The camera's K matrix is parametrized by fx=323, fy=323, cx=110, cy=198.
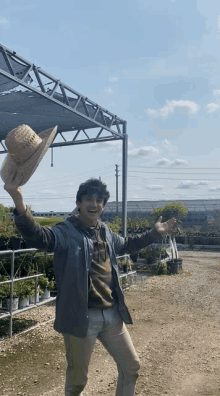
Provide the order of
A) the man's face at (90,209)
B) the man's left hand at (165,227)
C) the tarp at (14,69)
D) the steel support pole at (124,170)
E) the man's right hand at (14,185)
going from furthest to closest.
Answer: the steel support pole at (124,170)
the tarp at (14,69)
the man's left hand at (165,227)
the man's face at (90,209)
the man's right hand at (14,185)

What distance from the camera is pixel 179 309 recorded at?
575 centimetres

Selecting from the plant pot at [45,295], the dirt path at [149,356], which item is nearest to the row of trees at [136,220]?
the plant pot at [45,295]

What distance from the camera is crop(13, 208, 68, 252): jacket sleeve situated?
169 centimetres

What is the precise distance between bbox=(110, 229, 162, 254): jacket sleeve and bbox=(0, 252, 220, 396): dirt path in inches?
59.2

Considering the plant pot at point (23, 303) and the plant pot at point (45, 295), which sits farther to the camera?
the plant pot at point (45, 295)

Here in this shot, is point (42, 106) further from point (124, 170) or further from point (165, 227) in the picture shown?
point (165, 227)

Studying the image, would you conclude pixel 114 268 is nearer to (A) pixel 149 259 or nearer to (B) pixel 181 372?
(B) pixel 181 372

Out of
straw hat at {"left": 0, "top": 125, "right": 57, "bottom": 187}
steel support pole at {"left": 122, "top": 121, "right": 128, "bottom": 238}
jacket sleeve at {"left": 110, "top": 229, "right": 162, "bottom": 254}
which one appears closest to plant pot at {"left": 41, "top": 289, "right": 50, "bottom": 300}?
jacket sleeve at {"left": 110, "top": 229, "right": 162, "bottom": 254}

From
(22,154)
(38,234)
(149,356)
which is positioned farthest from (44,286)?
(22,154)

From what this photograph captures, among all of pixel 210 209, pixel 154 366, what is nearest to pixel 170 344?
pixel 154 366

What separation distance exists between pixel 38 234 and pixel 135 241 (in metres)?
0.89

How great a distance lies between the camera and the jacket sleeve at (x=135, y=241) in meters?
2.37

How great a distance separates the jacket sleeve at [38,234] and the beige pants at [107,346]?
1.56ft

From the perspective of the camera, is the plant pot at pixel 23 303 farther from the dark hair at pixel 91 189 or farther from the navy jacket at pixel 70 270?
the dark hair at pixel 91 189
